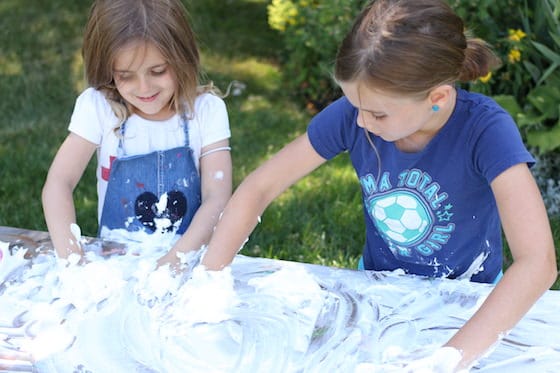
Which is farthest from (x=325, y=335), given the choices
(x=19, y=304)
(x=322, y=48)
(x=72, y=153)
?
(x=322, y=48)

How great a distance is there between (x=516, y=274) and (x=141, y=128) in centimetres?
124

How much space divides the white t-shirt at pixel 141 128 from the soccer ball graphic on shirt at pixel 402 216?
0.62 m

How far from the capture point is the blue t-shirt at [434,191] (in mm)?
1854

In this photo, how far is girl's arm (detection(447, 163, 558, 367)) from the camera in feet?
5.18

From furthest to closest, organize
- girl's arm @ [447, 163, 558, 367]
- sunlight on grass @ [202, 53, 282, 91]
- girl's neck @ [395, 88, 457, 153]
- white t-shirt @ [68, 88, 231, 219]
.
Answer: sunlight on grass @ [202, 53, 282, 91] → white t-shirt @ [68, 88, 231, 219] → girl's neck @ [395, 88, 457, 153] → girl's arm @ [447, 163, 558, 367]

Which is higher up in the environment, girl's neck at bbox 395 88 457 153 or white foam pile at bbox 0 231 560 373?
girl's neck at bbox 395 88 457 153

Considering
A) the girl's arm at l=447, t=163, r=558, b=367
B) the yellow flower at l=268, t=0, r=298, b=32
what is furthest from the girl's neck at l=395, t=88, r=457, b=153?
the yellow flower at l=268, t=0, r=298, b=32

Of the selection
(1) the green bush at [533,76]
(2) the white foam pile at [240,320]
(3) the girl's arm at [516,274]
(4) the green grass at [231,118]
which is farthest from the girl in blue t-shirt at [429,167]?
(1) the green bush at [533,76]

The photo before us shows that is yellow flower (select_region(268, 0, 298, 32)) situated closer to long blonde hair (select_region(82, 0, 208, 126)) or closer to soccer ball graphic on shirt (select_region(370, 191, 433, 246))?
long blonde hair (select_region(82, 0, 208, 126))

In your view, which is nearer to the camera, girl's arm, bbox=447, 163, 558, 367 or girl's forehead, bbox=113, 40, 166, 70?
girl's arm, bbox=447, 163, 558, 367

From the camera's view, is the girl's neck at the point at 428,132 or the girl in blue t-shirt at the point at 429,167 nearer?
the girl in blue t-shirt at the point at 429,167

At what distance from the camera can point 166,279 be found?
1.98 metres

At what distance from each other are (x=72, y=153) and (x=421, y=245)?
3.45 feet

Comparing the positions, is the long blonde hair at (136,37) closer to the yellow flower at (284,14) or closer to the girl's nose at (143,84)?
the girl's nose at (143,84)
